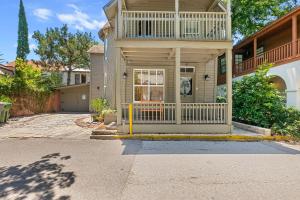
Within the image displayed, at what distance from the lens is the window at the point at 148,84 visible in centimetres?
1333

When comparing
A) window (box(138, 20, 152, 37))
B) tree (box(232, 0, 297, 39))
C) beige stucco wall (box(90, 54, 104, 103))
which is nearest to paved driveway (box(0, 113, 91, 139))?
window (box(138, 20, 152, 37))

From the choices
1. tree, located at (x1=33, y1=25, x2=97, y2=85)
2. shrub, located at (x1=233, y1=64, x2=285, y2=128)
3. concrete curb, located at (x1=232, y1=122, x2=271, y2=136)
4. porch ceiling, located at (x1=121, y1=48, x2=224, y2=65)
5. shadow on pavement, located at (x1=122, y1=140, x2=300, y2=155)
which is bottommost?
shadow on pavement, located at (x1=122, y1=140, x2=300, y2=155)

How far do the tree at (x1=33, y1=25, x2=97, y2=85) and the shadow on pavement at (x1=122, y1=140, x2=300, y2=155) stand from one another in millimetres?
28624

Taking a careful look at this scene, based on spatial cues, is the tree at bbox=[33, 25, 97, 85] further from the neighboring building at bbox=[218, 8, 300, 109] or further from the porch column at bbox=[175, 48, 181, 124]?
the porch column at bbox=[175, 48, 181, 124]

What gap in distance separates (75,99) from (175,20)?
65.6 ft

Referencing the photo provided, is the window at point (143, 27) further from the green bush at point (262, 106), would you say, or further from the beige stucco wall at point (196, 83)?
the green bush at point (262, 106)

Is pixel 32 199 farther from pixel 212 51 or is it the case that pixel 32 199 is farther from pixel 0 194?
pixel 212 51

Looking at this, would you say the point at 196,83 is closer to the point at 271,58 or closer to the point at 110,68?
the point at 271,58

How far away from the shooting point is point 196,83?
45.3 feet

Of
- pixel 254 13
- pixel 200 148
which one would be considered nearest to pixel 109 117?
pixel 200 148

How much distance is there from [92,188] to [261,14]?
2366 centimetres

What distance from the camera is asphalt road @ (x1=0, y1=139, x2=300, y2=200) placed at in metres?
4.41

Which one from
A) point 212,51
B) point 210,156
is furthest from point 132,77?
point 210,156

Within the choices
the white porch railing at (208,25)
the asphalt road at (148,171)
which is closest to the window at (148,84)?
the white porch railing at (208,25)
